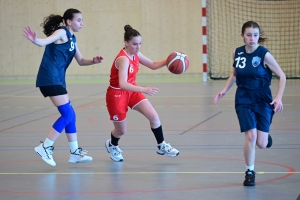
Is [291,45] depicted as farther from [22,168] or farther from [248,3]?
[22,168]

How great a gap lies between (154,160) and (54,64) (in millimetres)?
1436

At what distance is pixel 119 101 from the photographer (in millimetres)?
6238

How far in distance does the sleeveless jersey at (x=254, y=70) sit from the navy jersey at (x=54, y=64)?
1.90 m

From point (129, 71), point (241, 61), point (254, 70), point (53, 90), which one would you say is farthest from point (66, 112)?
point (254, 70)

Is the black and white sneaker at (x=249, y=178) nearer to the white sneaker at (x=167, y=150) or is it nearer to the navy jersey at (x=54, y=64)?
the white sneaker at (x=167, y=150)

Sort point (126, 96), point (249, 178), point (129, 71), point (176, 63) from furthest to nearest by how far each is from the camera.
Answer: point (176, 63), point (126, 96), point (129, 71), point (249, 178)

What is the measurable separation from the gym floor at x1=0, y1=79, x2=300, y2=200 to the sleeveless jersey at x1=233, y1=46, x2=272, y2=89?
83 cm

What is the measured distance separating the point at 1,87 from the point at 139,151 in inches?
400

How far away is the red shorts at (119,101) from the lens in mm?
6219

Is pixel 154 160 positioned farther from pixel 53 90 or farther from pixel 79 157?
pixel 53 90

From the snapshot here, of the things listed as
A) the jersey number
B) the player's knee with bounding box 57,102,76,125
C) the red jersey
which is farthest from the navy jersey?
the jersey number

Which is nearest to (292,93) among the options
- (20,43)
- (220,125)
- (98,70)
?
(220,125)

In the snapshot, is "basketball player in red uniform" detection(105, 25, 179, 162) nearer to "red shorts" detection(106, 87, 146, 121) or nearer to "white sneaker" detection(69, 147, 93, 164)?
"red shorts" detection(106, 87, 146, 121)

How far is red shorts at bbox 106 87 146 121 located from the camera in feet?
20.4
